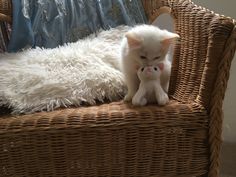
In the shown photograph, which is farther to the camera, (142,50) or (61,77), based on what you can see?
(61,77)

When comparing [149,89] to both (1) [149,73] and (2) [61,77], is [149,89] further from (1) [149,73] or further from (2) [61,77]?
(2) [61,77]

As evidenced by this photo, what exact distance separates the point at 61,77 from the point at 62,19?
0.36 m

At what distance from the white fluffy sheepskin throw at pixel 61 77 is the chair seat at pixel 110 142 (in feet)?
0.30

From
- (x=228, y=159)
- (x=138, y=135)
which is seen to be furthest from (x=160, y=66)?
(x=228, y=159)

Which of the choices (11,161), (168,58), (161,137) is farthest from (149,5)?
(11,161)

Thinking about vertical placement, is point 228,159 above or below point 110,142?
below

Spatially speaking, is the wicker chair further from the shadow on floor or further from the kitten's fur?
the shadow on floor

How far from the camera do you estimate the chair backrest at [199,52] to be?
903mm

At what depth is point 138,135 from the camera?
92cm

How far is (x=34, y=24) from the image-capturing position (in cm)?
139

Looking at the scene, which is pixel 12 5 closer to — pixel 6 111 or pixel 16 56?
pixel 16 56

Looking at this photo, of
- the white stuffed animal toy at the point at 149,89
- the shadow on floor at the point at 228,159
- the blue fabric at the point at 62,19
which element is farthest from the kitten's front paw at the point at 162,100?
the shadow on floor at the point at 228,159

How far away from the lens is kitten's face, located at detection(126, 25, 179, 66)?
0.97 m

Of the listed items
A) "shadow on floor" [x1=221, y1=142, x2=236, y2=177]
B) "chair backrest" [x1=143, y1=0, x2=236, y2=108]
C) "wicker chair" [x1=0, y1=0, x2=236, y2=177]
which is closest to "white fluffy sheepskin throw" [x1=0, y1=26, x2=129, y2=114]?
"wicker chair" [x1=0, y1=0, x2=236, y2=177]
